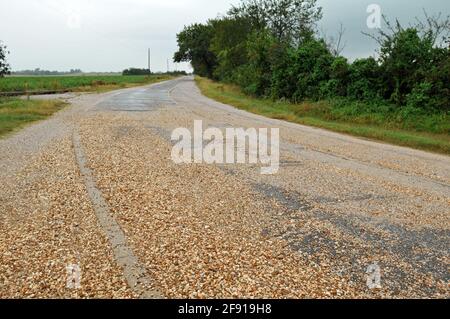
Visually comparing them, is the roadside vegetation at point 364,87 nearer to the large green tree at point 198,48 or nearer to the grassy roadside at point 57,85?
the grassy roadside at point 57,85

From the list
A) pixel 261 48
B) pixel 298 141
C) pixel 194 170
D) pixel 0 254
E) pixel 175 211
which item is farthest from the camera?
pixel 261 48

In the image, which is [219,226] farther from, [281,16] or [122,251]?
[281,16]

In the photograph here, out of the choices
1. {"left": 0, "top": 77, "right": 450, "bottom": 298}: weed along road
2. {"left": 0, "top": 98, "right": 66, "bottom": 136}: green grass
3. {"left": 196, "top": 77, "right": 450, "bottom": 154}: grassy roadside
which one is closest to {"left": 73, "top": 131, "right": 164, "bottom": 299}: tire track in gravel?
{"left": 0, "top": 77, "right": 450, "bottom": 298}: weed along road

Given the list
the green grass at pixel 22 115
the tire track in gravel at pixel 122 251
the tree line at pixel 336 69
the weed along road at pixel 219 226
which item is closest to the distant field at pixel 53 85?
the green grass at pixel 22 115

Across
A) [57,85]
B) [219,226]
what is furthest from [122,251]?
[57,85]

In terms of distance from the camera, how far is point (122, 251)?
452 centimetres

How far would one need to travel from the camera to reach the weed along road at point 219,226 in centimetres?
388

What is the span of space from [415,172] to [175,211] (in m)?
5.71

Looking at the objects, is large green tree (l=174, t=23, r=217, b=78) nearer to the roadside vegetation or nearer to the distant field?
the distant field

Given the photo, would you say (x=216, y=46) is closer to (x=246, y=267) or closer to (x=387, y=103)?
(x=387, y=103)

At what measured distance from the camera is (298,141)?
1250 cm

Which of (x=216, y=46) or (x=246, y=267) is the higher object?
(x=216, y=46)

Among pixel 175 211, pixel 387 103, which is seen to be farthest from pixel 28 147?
pixel 387 103
